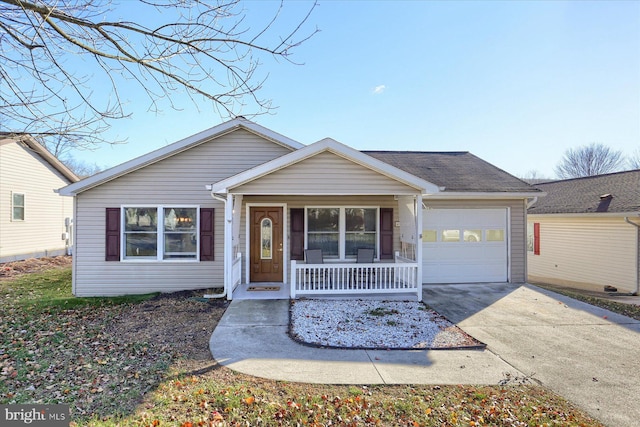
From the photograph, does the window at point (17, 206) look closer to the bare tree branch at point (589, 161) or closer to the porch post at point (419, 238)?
the porch post at point (419, 238)

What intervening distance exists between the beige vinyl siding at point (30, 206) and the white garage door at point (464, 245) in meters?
16.3

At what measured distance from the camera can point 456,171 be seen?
35.9 feet

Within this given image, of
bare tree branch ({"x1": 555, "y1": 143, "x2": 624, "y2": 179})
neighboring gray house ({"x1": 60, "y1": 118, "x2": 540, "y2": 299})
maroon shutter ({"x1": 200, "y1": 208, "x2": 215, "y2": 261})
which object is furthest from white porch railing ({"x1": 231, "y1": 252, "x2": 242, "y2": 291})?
bare tree branch ({"x1": 555, "y1": 143, "x2": 624, "y2": 179})

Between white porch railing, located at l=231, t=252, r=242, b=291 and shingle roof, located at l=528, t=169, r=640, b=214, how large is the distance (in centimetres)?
1259

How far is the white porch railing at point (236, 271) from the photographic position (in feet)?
26.7

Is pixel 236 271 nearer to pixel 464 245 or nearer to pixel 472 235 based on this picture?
pixel 464 245

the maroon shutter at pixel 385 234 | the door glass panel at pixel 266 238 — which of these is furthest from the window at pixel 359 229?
the door glass panel at pixel 266 238

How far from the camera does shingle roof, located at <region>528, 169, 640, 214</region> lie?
11.4 metres

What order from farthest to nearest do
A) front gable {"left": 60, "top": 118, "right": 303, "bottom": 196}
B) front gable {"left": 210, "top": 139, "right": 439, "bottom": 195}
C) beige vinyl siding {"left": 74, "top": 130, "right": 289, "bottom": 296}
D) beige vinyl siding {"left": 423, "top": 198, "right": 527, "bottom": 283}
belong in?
beige vinyl siding {"left": 423, "top": 198, "right": 527, "bottom": 283}, beige vinyl siding {"left": 74, "top": 130, "right": 289, "bottom": 296}, front gable {"left": 60, "top": 118, "right": 303, "bottom": 196}, front gable {"left": 210, "top": 139, "right": 439, "bottom": 195}

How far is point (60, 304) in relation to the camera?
26.2ft

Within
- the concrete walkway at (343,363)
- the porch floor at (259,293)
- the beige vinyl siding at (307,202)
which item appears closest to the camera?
the concrete walkway at (343,363)

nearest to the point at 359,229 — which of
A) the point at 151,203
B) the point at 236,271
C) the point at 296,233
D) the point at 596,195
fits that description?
the point at 296,233

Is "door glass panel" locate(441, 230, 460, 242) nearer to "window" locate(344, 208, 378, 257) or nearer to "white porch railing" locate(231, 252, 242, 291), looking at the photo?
"window" locate(344, 208, 378, 257)

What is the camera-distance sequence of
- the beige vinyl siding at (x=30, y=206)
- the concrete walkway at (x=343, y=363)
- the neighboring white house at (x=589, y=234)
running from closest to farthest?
the concrete walkway at (x=343, y=363)
the neighboring white house at (x=589, y=234)
the beige vinyl siding at (x=30, y=206)
